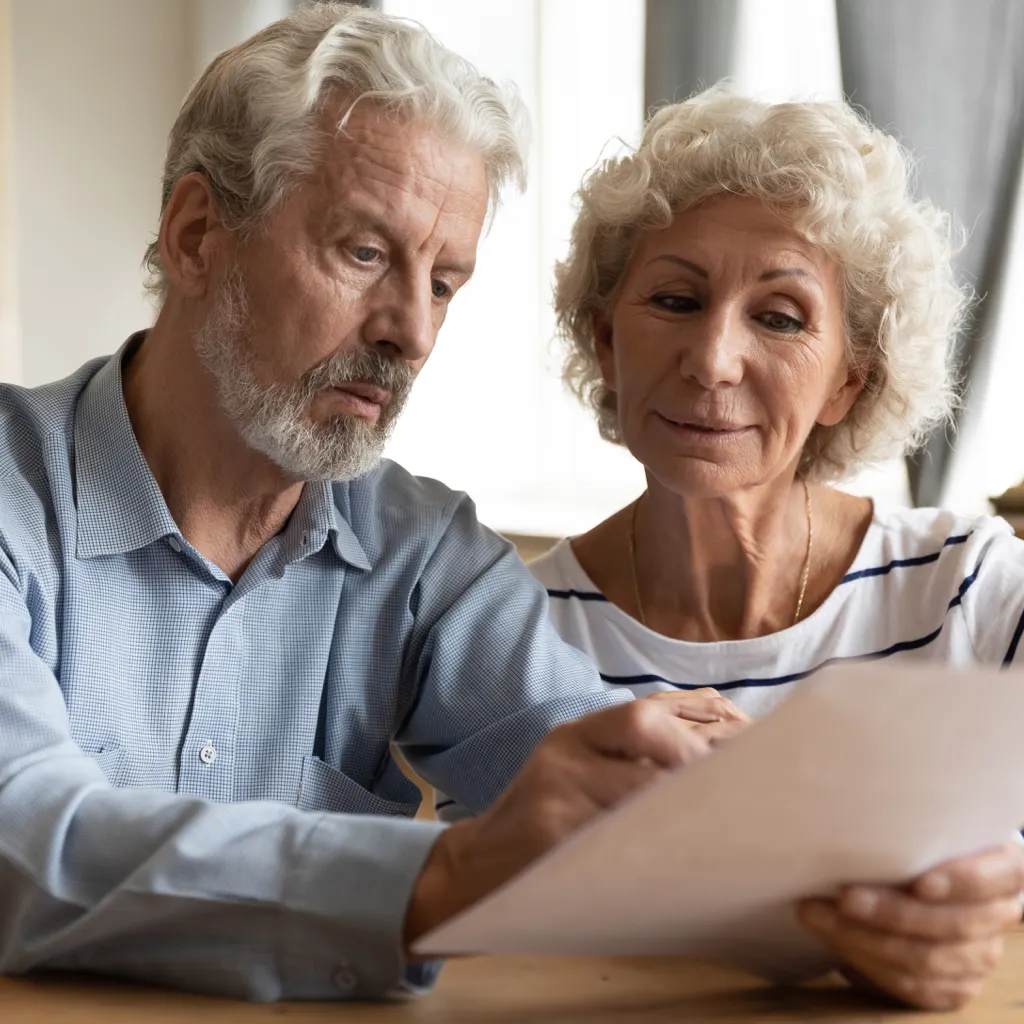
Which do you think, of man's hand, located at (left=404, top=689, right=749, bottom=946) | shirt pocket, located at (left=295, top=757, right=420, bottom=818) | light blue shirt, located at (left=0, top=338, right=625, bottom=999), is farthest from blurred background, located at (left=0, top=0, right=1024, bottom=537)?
man's hand, located at (left=404, top=689, right=749, bottom=946)

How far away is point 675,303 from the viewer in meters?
1.65

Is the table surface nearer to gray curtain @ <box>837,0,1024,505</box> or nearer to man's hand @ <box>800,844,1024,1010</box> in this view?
man's hand @ <box>800,844,1024,1010</box>

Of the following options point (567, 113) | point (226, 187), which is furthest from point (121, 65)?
point (226, 187)

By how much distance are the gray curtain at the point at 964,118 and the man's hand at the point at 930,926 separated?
1938 mm

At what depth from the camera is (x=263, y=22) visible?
392cm

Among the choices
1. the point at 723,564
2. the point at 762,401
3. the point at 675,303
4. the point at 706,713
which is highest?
the point at 675,303

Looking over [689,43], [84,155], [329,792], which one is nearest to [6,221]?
[84,155]

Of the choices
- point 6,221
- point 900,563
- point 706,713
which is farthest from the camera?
point 6,221

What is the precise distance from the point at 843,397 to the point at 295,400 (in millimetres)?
782

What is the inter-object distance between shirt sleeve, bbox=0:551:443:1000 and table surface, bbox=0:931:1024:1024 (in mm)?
19

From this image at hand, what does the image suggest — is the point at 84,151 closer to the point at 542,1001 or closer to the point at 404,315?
the point at 404,315

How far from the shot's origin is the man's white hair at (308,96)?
4.53 ft

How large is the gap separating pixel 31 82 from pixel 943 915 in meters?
4.00

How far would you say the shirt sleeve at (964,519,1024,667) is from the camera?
1.59 metres
